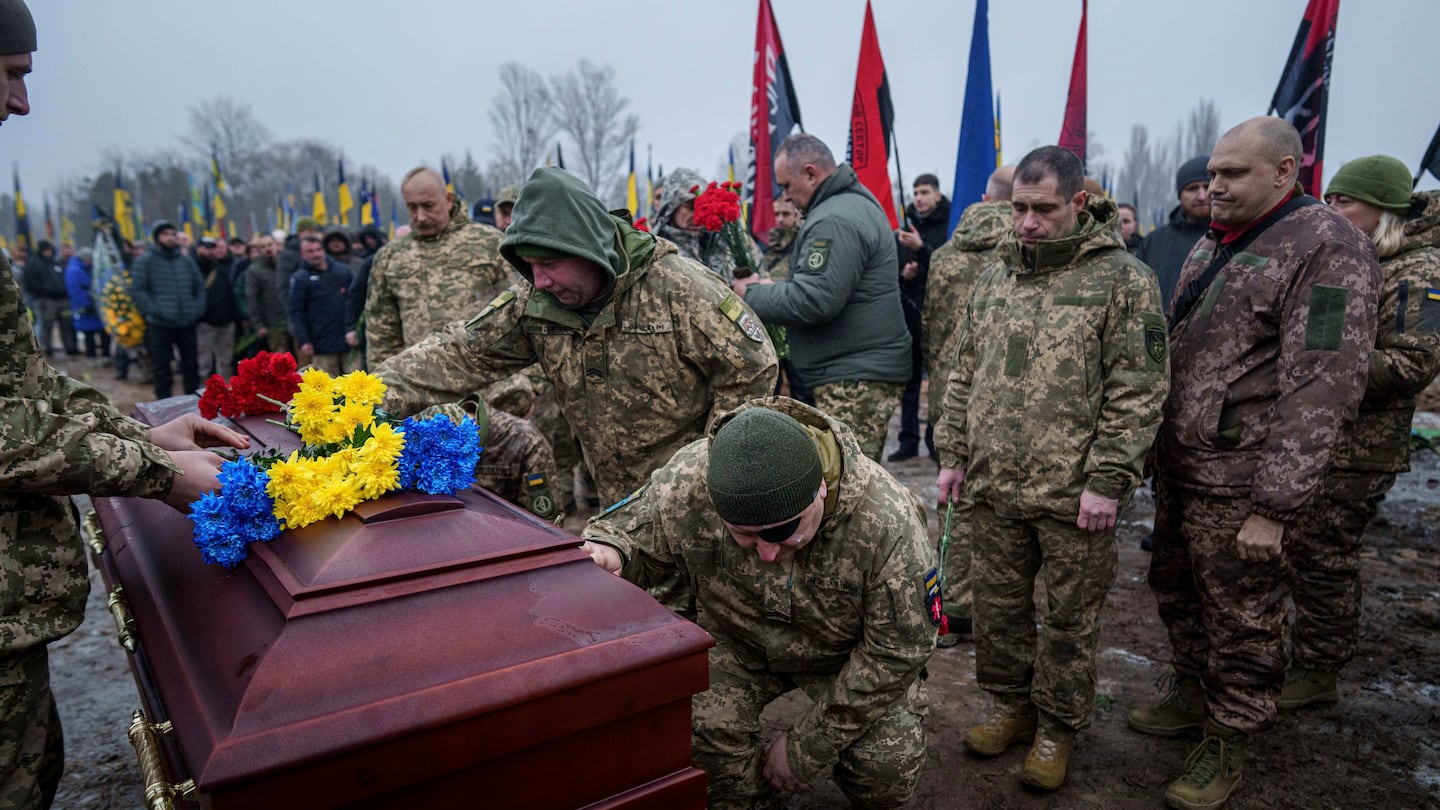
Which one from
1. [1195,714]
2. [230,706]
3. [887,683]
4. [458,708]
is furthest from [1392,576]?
[230,706]

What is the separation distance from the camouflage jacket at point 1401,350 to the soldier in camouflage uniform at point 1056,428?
0.99 metres

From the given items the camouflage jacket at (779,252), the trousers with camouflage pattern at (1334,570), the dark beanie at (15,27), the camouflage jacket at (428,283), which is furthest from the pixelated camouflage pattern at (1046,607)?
the camouflage jacket at (779,252)

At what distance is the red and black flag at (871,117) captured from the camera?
5.12 metres

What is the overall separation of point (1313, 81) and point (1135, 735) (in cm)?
330

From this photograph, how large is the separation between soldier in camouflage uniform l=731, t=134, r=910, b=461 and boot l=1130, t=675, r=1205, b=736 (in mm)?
1432

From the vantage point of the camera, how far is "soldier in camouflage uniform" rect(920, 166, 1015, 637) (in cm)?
353

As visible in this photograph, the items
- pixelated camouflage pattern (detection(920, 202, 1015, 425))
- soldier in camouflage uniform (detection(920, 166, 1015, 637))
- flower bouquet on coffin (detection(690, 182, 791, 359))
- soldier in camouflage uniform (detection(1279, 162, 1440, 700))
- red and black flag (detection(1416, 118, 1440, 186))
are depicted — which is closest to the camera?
soldier in camouflage uniform (detection(1279, 162, 1440, 700))

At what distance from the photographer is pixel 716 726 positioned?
213 centimetres

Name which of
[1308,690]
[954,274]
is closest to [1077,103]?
[954,274]

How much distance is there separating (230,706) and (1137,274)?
245 cm

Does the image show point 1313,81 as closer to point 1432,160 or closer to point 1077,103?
point 1432,160

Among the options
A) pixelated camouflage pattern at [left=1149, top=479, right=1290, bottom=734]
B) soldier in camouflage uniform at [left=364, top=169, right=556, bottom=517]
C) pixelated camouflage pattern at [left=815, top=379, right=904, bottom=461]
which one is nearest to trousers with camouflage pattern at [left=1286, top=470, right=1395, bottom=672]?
pixelated camouflage pattern at [left=1149, top=479, right=1290, bottom=734]

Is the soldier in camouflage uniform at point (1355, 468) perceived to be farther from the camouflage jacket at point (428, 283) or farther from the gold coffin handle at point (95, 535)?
the gold coffin handle at point (95, 535)

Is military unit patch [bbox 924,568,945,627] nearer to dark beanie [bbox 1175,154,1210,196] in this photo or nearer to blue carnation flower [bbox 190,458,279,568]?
blue carnation flower [bbox 190,458,279,568]
